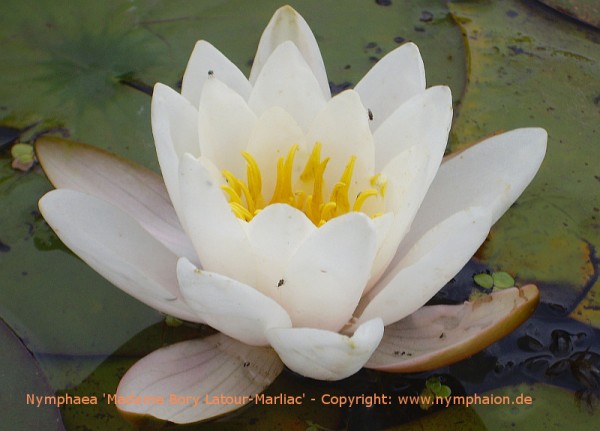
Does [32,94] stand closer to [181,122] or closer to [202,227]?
[181,122]

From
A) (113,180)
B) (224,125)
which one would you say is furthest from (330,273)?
(113,180)

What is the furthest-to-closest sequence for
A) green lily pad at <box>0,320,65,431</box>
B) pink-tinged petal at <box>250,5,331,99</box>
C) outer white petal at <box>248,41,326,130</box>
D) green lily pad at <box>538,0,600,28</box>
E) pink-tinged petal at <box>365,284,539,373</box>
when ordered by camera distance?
1. green lily pad at <box>538,0,600,28</box>
2. pink-tinged petal at <box>250,5,331,99</box>
3. outer white petal at <box>248,41,326,130</box>
4. green lily pad at <box>0,320,65,431</box>
5. pink-tinged petal at <box>365,284,539,373</box>

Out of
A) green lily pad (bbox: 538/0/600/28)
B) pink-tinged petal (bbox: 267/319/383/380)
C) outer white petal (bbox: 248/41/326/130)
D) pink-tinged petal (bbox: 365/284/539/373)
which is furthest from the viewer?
green lily pad (bbox: 538/0/600/28)

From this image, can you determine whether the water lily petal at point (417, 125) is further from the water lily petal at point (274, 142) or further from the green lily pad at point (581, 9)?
the green lily pad at point (581, 9)

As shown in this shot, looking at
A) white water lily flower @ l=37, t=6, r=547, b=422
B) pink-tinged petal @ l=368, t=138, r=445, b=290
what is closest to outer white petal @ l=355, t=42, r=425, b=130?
white water lily flower @ l=37, t=6, r=547, b=422

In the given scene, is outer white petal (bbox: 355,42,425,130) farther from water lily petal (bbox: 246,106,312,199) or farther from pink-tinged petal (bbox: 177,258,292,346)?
pink-tinged petal (bbox: 177,258,292,346)

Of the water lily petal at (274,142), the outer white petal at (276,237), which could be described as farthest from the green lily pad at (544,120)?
the outer white petal at (276,237)

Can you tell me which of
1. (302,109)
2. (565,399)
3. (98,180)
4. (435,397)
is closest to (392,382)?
(435,397)
